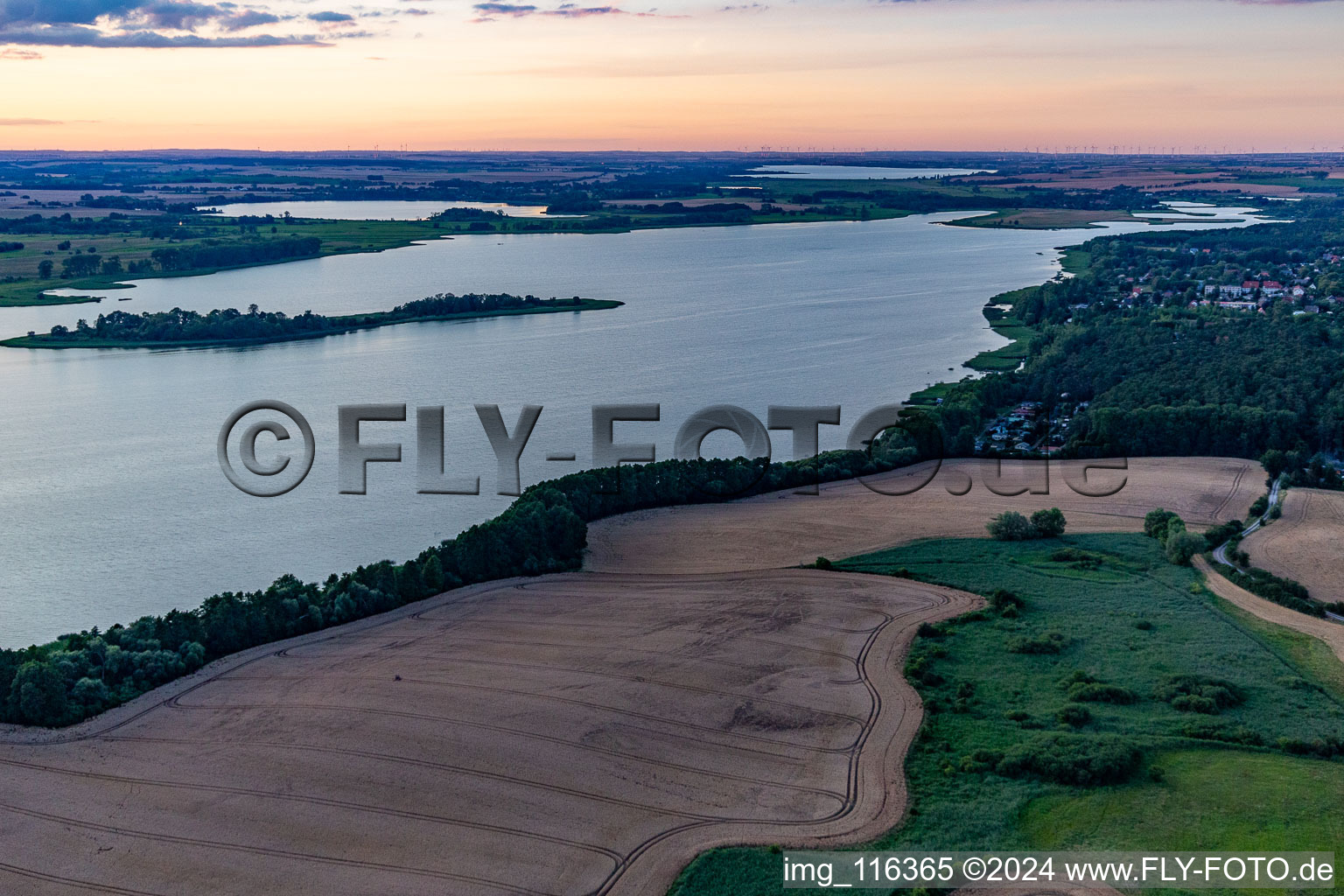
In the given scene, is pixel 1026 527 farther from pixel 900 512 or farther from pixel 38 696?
pixel 38 696

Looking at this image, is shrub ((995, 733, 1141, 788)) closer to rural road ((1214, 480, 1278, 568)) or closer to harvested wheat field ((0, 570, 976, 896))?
harvested wheat field ((0, 570, 976, 896))

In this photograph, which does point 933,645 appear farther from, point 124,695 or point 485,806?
point 124,695

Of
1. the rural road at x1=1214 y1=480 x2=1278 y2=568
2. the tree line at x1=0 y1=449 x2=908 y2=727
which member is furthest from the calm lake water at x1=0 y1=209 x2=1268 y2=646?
the rural road at x1=1214 y1=480 x2=1278 y2=568

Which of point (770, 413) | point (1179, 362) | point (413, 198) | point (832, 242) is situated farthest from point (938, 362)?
point (413, 198)

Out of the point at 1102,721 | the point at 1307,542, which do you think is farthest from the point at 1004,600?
the point at 1307,542

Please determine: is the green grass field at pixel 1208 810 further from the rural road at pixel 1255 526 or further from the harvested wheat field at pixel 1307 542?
the rural road at pixel 1255 526

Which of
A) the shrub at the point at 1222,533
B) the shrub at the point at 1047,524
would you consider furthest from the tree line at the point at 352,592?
the shrub at the point at 1222,533
